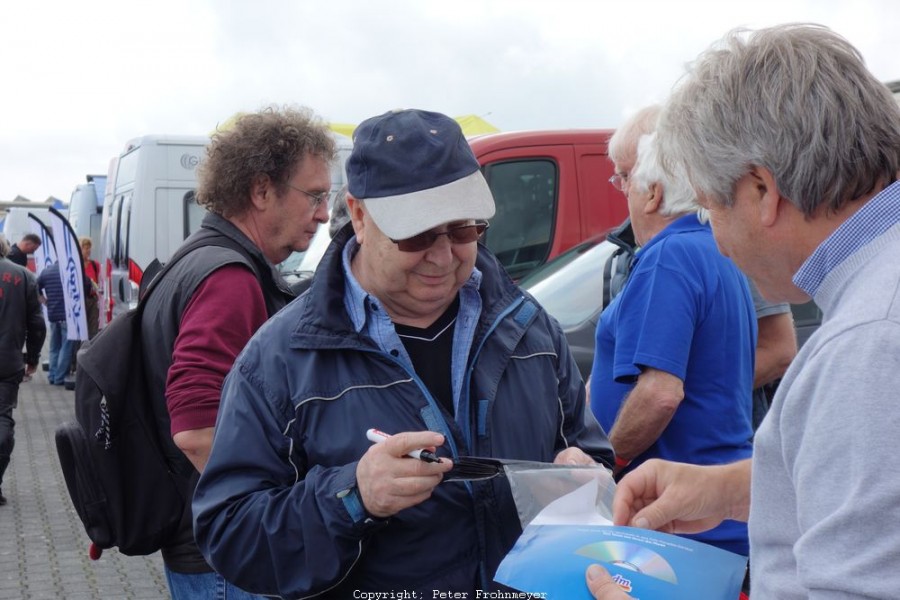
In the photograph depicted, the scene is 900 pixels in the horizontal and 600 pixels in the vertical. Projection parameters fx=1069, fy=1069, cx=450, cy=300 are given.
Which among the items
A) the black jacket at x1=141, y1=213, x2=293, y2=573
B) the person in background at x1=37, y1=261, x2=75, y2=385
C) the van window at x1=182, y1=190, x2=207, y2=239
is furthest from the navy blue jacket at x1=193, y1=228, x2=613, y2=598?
the person in background at x1=37, y1=261, x2=75, y2=385

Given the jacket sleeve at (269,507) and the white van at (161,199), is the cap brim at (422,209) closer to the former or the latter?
the jacket sleeve at (269,507)

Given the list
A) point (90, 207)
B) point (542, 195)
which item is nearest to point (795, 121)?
point (542, 195)

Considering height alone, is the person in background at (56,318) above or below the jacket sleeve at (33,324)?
below

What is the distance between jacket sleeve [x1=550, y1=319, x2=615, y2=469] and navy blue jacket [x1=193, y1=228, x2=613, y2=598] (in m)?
0.19

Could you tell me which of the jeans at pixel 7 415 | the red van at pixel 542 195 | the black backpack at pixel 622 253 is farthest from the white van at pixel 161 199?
the black backpack at pixel 622 253

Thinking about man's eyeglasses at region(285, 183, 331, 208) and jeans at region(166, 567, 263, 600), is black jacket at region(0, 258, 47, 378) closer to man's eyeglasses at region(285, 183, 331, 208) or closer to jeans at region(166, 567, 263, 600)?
man's eyeglasses at region(285, 183, 331, 208)

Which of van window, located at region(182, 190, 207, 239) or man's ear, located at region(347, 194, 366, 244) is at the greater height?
man's ear, located at region(347, 194, 366, 244)

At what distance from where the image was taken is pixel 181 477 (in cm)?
288

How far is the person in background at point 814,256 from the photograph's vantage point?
122cm

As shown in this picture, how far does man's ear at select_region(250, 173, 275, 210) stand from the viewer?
3.14m

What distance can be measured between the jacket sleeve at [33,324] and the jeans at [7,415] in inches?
31.4

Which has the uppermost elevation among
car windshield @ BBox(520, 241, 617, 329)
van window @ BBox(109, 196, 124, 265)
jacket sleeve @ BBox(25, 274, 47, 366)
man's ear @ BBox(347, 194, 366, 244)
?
man's ear @ BBox(347, 194, 366, 244)

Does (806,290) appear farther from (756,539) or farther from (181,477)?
(181,477)

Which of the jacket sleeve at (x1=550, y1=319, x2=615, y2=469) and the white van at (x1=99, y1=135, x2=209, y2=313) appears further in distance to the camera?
the white van at (x1=99, y1=135, x2=209, y2=313)
